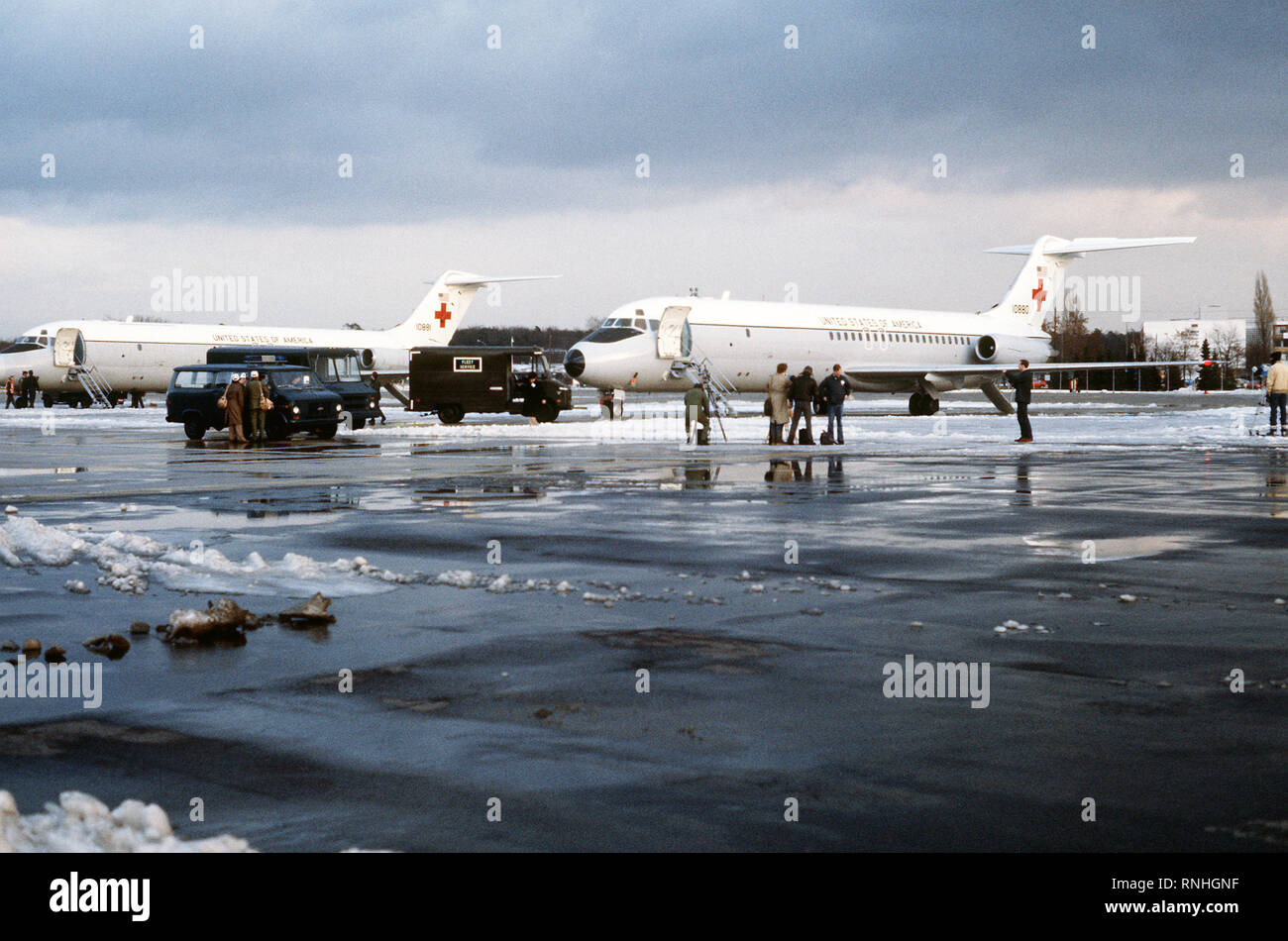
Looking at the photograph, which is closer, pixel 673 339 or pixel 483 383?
pixel 673 339

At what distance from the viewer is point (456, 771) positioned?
5.20m

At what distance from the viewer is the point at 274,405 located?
34.8 meters

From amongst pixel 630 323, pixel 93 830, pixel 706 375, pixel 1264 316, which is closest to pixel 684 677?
pixel 93 830

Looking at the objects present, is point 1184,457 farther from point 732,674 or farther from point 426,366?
point 426,366

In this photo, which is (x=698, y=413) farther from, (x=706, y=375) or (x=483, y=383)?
(x=483, y=383)

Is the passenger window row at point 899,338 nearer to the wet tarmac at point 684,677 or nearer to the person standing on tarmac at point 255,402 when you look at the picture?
the person standing on tarmac at point 255,402

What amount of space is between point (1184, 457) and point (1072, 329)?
539 feet

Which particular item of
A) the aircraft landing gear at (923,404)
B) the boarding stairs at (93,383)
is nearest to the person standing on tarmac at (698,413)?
the aircraft landing gear at (923,404)

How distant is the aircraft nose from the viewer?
4044 cm

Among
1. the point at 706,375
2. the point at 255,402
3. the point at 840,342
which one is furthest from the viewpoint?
the point at 840,342

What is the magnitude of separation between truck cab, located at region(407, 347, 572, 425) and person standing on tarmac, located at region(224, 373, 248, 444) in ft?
39.5

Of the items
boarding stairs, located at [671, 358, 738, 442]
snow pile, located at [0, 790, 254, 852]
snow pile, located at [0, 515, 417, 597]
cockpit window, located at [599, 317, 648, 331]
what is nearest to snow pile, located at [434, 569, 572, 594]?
snow pile, located at [0, 515, 417, 597]

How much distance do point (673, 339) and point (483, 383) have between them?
284 inches

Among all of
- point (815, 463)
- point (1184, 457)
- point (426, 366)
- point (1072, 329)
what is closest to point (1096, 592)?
point (815, 463)
